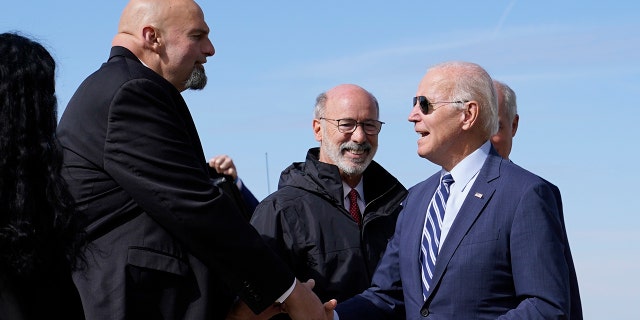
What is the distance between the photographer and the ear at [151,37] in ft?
16.6

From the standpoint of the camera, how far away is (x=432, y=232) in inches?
201

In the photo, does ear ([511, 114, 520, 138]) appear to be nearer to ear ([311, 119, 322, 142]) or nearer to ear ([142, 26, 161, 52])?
ear ([311, 119, 322, 142])

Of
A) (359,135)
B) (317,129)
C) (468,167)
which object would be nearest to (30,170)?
(468,167)

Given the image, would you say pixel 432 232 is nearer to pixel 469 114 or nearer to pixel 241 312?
pixel 469 114

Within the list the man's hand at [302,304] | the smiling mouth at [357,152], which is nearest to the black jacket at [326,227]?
the smiling mouth at [357,152]

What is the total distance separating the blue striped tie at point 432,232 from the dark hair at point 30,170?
199cm

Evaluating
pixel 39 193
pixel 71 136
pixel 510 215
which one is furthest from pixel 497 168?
pixel 39 193

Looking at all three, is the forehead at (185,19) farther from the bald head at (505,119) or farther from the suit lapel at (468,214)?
the bald head at (505,119)

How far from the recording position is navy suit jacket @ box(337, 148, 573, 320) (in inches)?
182

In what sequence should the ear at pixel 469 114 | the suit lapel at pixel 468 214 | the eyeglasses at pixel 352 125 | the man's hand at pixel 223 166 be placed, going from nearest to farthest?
the suit lapel at pixel 468 214 → the ear at pixel 469 114 → the man's hand at pixel 223 166 → the eyeglasses at pixel 352 125

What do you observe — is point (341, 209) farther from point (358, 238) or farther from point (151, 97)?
point (151, 97)

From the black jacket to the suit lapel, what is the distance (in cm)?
161

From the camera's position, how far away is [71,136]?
475 centimetres

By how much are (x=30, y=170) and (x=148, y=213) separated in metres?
1.19
